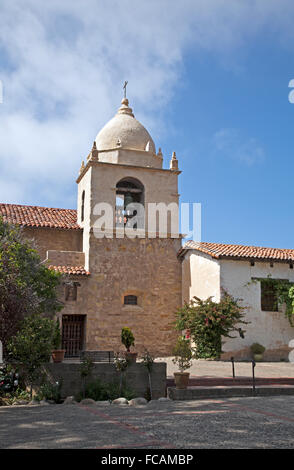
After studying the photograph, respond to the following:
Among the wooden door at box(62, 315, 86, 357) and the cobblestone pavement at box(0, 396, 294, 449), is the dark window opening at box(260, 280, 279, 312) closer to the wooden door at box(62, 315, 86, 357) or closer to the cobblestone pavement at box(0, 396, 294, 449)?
the wooden door at box(62, 315, 86, 357)

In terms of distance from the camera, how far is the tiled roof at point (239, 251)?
20.8 m

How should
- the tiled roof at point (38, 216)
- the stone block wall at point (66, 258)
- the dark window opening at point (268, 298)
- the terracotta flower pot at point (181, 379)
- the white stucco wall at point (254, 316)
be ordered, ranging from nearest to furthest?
the terracotta flower pot at point (181, 379), the white stucco wall at point (254, 316), the dark window opening at point (268, 298), the stone block wall at point (66, 258), the tiled roof at point (38, 216)

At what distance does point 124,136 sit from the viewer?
2323 cm

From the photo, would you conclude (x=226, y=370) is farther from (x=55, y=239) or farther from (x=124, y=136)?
(x=124, y=136)

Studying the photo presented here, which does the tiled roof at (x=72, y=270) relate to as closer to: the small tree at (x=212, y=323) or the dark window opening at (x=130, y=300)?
the dark window opening at (x=130, y=300)

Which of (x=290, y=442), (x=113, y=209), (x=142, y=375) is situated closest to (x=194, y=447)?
(x=290, y=442)

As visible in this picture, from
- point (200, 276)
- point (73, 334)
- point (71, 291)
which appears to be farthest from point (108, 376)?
point (200, 276)

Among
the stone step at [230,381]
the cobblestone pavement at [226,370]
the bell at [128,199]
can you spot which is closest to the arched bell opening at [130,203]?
the bell at [128,199]

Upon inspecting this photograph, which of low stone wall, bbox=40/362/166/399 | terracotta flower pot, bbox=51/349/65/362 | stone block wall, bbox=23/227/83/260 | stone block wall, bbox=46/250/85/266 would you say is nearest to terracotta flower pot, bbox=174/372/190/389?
low stone wall, bbox=40/362/166/399

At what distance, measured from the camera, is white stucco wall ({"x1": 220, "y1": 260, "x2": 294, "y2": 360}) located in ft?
67.4

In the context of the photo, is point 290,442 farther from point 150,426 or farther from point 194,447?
point 150,426

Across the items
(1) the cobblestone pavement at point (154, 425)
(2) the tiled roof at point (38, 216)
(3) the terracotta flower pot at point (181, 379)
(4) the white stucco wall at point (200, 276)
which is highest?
(2) the tiled roof at point (38, 216)

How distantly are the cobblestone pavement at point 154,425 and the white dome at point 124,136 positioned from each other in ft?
48.7

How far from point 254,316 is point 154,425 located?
Answer: 1332 cm
